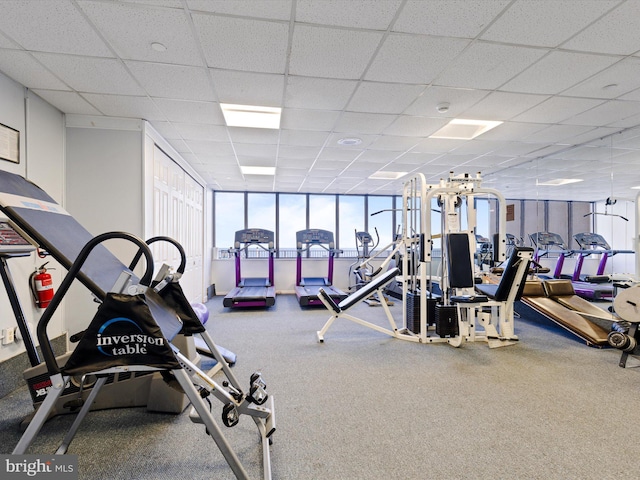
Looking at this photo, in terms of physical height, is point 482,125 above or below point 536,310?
above

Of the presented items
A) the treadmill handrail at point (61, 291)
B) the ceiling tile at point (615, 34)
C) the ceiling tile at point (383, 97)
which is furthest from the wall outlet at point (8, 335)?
the ceiling tile at point (615, 34)

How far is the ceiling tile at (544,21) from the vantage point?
1.80 meters

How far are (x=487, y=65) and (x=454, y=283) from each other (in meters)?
2.20

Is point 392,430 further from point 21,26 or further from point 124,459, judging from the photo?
point 21,26

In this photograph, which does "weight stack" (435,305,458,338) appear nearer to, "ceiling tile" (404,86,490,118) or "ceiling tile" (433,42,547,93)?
"ceiling tile" (404,86,490,118)

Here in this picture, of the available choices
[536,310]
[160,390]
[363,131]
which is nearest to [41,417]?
[160,390]

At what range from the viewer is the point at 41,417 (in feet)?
3.58

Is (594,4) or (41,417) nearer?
(41,417)

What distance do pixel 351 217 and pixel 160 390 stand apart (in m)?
6.94

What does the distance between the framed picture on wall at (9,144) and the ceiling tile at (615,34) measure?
4.49 metres

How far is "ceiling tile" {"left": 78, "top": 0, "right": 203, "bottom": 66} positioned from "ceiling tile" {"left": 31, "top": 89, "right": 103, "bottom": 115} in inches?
43.6

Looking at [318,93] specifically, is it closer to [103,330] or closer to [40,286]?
[103,330]

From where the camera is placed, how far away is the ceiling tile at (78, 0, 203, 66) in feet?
5.99

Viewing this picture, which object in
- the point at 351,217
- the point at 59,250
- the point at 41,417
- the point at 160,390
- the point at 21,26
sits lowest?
the point at 160,390
